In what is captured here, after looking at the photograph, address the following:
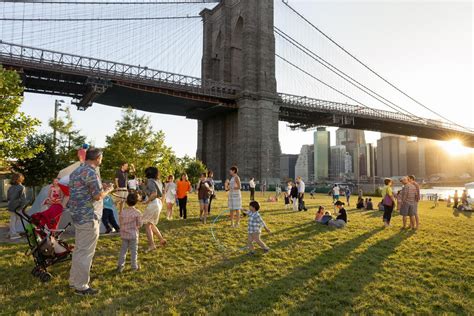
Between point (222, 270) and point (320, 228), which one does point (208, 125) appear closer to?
point (320, 228)

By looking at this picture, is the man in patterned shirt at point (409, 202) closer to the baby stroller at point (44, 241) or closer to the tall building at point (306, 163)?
the baby stroller at point (44, 241)

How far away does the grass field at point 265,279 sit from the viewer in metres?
5.15

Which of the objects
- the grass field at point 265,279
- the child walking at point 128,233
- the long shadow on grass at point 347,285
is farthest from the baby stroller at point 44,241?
the long shadow on grass at point 347,285

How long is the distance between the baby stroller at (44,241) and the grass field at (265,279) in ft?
0.77

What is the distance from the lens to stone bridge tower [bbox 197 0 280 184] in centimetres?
5144

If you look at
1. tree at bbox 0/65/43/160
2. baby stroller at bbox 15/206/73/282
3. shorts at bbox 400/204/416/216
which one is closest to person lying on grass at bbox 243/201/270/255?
baby stroller at bbox 15/206/73/282

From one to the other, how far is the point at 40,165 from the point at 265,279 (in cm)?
2030

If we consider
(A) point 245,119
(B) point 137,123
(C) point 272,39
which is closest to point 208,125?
(A) point 245,119

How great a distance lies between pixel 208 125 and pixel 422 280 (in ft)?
197

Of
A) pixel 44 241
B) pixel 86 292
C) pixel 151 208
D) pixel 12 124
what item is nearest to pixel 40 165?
pixel 12 124

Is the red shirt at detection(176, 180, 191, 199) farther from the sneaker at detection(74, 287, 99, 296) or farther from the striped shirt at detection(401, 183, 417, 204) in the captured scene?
the striped shirt at detection(401, 183, 417, 204)

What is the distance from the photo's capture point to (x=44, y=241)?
20.2 ft

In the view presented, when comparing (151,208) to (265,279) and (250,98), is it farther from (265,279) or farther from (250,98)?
(250,98)

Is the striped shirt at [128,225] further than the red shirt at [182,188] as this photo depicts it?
No
